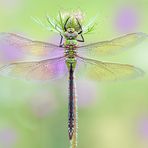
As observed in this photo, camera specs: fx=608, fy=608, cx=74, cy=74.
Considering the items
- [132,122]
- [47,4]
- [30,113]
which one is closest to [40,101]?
[30,113]

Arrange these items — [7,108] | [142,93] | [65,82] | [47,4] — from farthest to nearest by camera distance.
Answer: [47,4]
[142,93]
[7,108]
[65,82]

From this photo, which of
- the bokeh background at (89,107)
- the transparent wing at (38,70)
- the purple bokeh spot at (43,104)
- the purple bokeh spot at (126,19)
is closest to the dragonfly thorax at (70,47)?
the transparent wing at (38,70)

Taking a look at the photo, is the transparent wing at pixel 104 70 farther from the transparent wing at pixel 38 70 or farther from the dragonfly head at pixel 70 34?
the dragonfly head at pixel 70 34

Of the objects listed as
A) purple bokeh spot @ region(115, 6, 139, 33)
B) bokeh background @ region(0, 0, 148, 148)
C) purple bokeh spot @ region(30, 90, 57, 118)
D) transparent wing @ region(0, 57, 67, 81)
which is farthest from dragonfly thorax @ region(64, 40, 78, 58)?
purple bokeh spot @ region(115, 6, 139, 33)

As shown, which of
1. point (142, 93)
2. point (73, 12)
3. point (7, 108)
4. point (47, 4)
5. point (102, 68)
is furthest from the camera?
point (47, 4)

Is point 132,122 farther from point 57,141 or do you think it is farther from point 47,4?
point 47,4

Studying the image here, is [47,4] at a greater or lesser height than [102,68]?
greater

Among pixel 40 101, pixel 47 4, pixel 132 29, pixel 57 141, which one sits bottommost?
pixel 57 141
